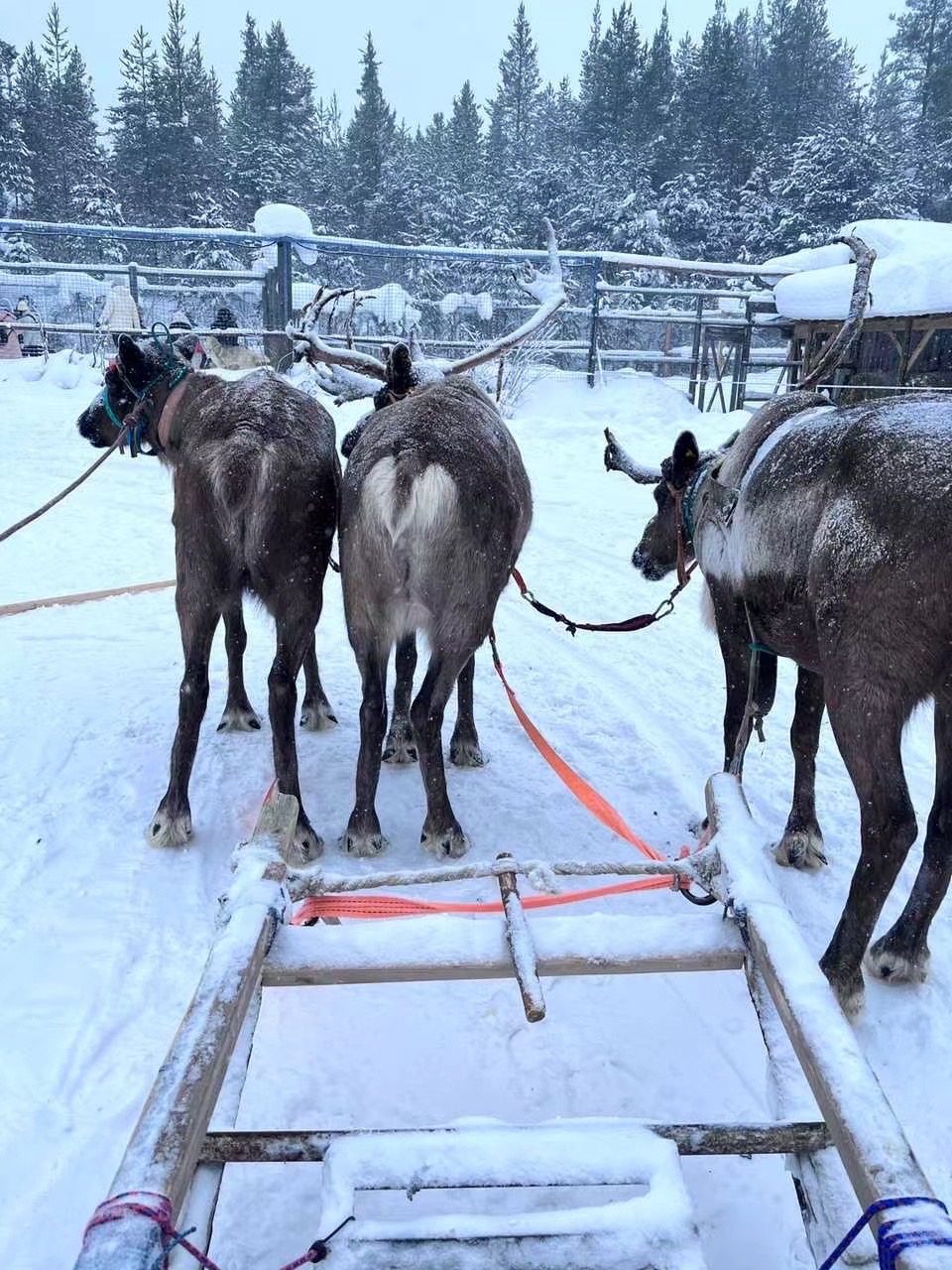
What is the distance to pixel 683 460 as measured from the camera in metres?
4.05

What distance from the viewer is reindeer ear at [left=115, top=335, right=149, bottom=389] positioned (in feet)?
13.5

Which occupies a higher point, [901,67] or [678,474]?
[901,67]

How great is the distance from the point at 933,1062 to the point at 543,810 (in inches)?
75.2

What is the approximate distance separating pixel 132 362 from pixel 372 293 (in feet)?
37.8

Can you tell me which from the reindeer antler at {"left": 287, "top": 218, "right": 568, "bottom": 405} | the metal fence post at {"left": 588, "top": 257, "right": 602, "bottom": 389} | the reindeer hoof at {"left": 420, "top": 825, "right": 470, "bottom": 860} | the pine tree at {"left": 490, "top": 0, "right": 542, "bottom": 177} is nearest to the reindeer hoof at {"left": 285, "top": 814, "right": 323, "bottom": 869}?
the reindeer hoof at {"left": 420, "top": 825, "right": 470, "bottom": 860}

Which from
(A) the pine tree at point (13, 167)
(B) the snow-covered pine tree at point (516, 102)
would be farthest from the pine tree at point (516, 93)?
(A) the pine tree at point (13, 167)

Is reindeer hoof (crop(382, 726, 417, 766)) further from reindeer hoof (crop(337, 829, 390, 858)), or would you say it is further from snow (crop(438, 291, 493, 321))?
snow (crop(438, 291, 493, 321))

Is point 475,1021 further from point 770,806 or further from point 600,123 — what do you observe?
point 600,123

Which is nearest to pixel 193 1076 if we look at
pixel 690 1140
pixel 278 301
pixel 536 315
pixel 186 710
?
pixel 690 1140

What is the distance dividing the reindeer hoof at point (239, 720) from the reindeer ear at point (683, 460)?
2602 millimetres

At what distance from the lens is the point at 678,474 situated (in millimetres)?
4117

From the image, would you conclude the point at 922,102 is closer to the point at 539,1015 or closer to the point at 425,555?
the point at 425,555

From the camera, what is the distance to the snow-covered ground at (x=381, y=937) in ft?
7.02

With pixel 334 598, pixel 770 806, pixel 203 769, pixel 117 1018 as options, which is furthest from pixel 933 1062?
pixel 334 598
